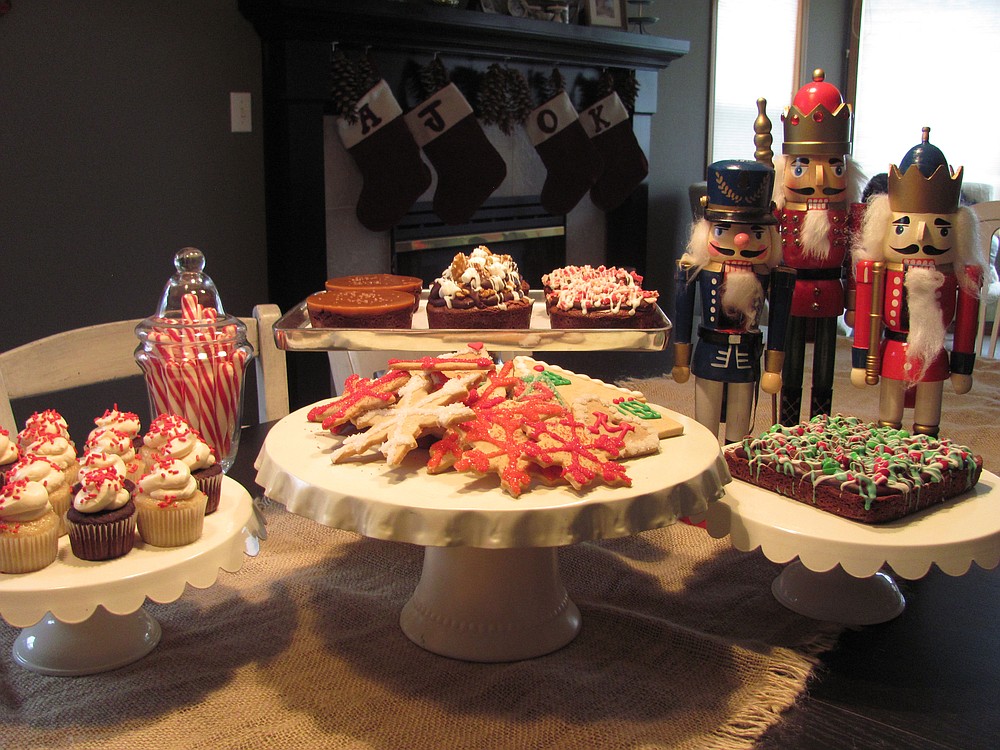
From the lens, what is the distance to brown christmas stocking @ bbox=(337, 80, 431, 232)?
2.91 m

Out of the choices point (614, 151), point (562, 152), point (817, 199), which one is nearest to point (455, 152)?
point (562, 152)

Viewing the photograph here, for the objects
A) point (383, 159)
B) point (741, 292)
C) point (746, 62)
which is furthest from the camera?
point (746, 62)

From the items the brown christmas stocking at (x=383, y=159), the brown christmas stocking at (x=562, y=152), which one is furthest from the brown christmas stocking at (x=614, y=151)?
the brown christmas stocking at (x=383, y=159)

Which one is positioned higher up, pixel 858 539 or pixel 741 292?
pixel 741 292

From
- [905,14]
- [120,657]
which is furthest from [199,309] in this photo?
[905,14]

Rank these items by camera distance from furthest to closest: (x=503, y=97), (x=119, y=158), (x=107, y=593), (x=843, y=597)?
(x=503, y=97), (x=119, y=158), (x=843, y=597), (x=107, y=593)

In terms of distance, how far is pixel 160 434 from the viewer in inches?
46.9

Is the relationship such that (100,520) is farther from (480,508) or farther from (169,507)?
(480,508)

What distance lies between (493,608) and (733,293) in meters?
0.69

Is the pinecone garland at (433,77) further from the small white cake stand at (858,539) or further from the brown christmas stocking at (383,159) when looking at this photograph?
the small white cake stand at (858,539)

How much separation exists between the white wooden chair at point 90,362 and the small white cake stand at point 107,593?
387mm

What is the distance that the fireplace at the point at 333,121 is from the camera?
2715 millimetres

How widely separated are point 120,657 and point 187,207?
5.73 ft

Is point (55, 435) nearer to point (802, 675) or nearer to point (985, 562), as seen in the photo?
point (802, 675)
